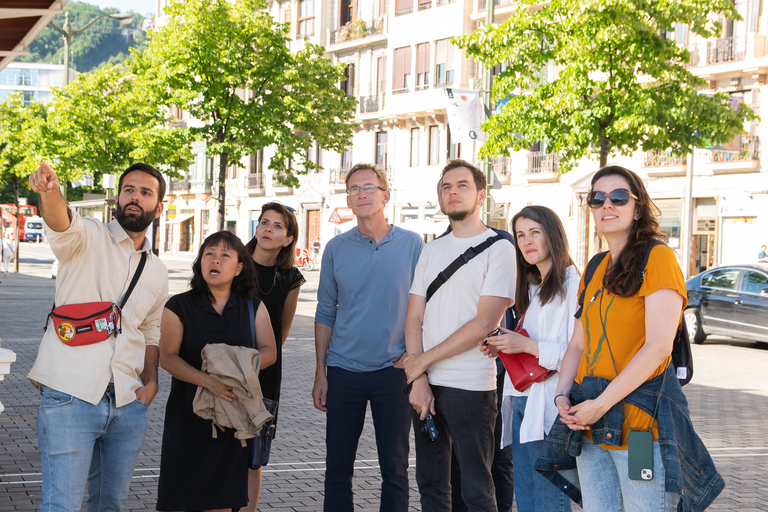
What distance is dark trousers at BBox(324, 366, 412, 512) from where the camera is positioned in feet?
16.1

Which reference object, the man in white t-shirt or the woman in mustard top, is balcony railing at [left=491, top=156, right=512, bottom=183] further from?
the woman in mustard top

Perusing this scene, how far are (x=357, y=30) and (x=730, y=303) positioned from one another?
1337 inches

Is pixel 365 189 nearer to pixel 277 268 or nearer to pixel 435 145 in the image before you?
pixel 277 268

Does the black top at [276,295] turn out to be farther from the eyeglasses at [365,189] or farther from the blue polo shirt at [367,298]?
the eyeglasses at [365,189]

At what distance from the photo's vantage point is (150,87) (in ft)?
89.3

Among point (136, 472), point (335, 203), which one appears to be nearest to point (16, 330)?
point (136, 472)

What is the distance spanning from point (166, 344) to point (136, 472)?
236cm

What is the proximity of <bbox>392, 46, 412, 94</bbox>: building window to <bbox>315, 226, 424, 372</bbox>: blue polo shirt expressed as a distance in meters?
40.0

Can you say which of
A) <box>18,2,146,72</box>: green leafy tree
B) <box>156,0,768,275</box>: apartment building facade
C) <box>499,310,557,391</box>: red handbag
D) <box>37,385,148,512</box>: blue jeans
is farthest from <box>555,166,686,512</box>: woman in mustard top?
<box>18,2,146,72</box>: green leafy tree

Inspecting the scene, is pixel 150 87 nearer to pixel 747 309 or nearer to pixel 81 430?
pixel 747 309

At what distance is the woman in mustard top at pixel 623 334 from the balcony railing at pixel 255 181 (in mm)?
52639

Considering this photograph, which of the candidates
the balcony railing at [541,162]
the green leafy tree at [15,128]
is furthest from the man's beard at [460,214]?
the green leafy tree at [15,128]

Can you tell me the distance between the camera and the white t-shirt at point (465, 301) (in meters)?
4.52

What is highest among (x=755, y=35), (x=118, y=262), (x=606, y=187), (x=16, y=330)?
(x=755, y=35)
